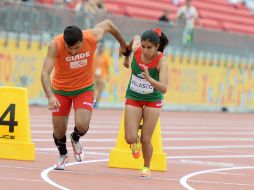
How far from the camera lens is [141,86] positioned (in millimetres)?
12789

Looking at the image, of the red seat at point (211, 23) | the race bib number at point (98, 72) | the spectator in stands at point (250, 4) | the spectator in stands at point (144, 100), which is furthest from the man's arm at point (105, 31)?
the spectator in stands at point (250, 4)

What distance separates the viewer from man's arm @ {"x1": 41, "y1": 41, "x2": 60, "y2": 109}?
487 inches

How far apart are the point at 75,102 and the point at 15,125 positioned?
146 centimetres

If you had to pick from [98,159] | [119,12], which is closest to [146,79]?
[98,159]

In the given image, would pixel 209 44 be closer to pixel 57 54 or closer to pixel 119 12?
pixel 119 12

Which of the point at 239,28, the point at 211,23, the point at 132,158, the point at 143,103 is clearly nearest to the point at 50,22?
the point at 211,23

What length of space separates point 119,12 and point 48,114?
30.3ft

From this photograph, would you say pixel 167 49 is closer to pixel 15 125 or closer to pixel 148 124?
pixel 15 125

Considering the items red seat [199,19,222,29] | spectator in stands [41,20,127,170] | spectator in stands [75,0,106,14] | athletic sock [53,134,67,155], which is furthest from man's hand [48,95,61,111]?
red seat [199,19,222,29]

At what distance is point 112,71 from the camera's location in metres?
31.2

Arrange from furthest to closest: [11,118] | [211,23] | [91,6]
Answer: [211,23] → [91,6] → [11,118]

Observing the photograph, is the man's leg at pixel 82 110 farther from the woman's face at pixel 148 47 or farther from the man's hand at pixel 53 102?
the woman's face at pixel 148 47

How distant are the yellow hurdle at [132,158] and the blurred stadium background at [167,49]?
537 inches

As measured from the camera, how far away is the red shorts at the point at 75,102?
13.0 metres
